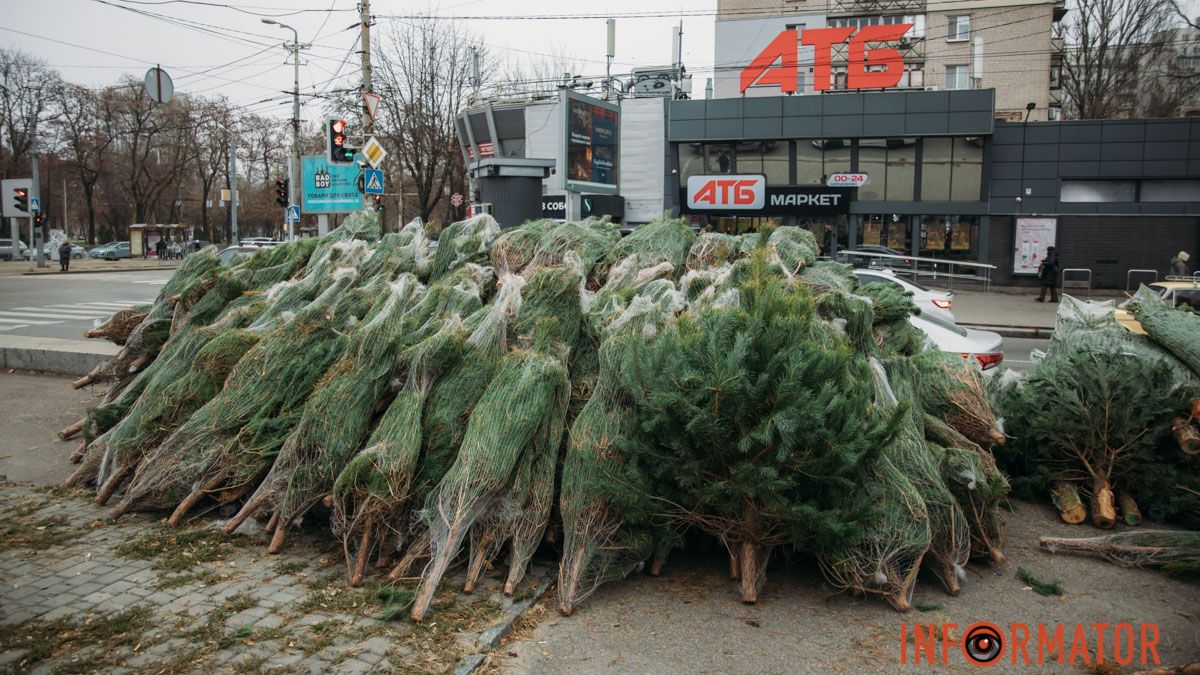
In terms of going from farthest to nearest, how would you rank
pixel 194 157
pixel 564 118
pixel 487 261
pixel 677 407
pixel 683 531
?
pixel 194 157 < pixel 564 118 < pixel 487 261 < pixel 683 531 < pixel 677 407

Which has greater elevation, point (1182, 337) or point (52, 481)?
point (1182, 337)

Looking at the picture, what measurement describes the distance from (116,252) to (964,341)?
63.8 m

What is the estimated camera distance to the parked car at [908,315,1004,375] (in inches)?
362

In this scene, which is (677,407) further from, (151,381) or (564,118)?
(564,118)

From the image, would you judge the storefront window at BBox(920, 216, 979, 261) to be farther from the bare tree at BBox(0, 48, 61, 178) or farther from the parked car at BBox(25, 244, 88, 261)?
the parked car at BBox(25, 244, 88, 261)

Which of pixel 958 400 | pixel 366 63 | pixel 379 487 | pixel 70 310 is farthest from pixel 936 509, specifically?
pixel 70 310

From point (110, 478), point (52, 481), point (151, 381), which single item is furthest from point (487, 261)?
point (52, 481)

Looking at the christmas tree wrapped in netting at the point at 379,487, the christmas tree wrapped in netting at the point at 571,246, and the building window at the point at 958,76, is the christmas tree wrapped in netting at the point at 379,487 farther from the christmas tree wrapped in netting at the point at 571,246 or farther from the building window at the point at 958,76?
the building window at the point at 958,76

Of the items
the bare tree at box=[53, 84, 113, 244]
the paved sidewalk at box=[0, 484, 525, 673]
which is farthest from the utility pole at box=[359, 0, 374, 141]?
the bare tree at box=[53, 84, 113, 244]

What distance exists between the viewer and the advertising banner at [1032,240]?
29.3 metres

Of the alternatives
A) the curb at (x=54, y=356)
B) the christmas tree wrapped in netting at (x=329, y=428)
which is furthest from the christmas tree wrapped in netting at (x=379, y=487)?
the curb at (x=54, y=356)

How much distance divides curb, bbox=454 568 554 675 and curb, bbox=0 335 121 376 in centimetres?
805

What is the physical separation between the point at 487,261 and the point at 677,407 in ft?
13.7

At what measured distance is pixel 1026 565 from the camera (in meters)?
5.24
